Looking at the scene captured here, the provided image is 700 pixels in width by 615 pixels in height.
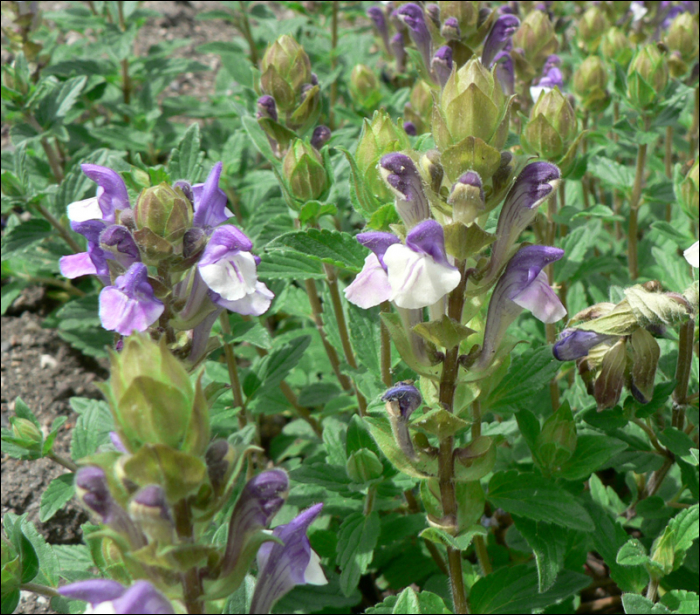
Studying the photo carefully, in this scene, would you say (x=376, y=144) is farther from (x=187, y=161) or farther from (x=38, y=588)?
(x=38, y=588)

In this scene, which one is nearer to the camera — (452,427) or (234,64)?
(452,427)

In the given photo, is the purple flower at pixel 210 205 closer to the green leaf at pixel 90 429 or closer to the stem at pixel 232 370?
the stem at pixel 232 370

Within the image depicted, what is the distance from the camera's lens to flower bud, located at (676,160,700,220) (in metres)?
3.37

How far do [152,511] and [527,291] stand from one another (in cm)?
120

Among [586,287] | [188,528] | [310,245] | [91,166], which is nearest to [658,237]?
[586,287]

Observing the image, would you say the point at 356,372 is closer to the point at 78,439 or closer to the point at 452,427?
the point at 452,427

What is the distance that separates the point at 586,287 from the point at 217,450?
3708mm

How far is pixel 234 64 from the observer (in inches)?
207

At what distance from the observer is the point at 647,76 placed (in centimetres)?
377

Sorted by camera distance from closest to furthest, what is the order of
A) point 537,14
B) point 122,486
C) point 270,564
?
point 122,486 → point 270,564 → point 537,14

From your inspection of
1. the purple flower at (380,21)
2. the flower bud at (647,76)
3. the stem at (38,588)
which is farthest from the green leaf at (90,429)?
the purple flower at (380,21)

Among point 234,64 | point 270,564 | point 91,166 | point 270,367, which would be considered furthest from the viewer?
point 234,64

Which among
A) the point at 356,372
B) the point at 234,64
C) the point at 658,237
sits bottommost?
the point at 658,237

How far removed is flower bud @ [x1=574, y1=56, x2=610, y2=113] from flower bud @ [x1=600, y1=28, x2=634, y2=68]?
545 mm
